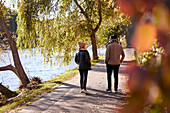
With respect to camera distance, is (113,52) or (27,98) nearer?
(113,52)

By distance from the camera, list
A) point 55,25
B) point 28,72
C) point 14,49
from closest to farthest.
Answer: point 14,49, point 28,72, point 55,25

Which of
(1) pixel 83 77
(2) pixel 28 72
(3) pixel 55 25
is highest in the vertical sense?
(3) pixel 55 25

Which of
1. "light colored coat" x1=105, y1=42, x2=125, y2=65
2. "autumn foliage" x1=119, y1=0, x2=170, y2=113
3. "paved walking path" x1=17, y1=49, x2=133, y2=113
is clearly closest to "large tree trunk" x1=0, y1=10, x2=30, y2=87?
"paved walking path" x1=17, y1=49, x2=133, y2=113

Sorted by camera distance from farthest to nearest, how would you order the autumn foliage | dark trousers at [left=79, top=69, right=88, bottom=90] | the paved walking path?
dark trousers at [left=79, top=69, right=88, bottom=90] → the paved walking path → the autumn foliage

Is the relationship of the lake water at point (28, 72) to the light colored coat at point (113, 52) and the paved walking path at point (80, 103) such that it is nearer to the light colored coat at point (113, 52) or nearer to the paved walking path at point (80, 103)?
the paved walking path at point (80, 103)

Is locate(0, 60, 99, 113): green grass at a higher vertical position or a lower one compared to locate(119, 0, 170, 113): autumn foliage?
lower

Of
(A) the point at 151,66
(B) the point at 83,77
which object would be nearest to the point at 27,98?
(B) the point at 83,77

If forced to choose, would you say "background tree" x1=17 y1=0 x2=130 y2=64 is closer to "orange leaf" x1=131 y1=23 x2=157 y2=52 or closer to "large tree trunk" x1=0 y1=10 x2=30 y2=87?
"large tree trunk" x1=0 y1=10 x2=30 y2=87

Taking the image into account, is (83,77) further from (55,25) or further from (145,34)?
(55,25)

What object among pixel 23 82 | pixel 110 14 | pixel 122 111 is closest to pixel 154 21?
pixel 122 111

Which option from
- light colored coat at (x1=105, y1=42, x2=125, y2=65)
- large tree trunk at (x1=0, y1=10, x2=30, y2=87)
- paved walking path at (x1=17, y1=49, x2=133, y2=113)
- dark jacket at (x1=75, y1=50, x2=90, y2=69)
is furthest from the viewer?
large tree trunk at (x1=0, y1=10, x2=30, y2=87)

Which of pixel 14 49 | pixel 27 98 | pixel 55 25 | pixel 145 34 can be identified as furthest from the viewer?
pixel 55 25

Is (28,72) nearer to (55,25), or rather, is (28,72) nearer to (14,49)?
(14,49)

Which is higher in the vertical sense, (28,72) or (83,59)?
(83,59)
